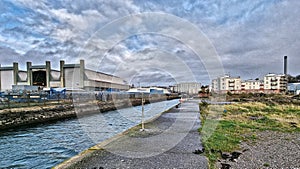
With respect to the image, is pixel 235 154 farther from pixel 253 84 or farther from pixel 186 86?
pixel 253 84

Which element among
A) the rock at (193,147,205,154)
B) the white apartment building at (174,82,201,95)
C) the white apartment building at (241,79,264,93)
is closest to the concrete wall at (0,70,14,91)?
the white apartment building at (174,82,201,95)

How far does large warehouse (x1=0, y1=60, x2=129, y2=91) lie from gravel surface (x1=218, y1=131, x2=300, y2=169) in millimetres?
44543

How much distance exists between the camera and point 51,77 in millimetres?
52781

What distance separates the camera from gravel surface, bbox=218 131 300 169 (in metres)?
5.39

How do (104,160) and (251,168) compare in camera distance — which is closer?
(251,168)

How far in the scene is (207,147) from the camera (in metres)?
6.90

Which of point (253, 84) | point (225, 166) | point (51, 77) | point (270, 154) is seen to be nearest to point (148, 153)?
point (225, 166)

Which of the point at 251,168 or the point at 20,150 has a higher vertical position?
the point at 251,168

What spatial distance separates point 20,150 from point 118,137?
5.02 m

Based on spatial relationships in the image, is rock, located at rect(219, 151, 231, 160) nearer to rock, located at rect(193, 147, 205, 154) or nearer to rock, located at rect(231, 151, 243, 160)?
rock, located at rect(231, 151, 243, 160)

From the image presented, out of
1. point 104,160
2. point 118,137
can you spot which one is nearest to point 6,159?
point 118,137

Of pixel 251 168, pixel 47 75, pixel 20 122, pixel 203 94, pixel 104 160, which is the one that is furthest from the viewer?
pixel 203 94

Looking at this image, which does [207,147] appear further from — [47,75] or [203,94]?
[203,94]

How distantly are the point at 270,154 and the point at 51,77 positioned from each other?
5536 centimetres
